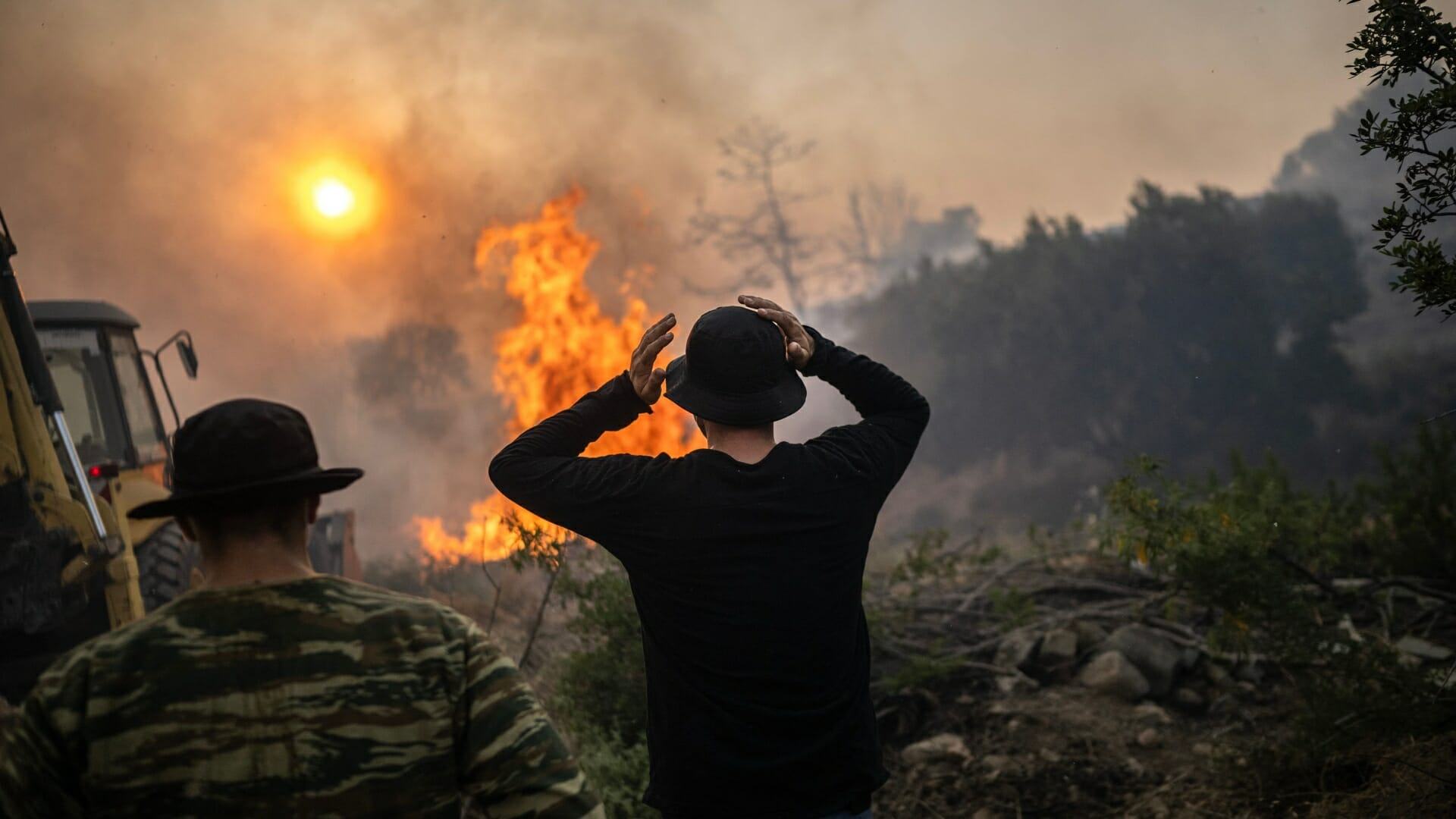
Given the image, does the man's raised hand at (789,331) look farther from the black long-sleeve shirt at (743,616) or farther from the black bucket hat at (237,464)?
the black bucket hat at (237,464)

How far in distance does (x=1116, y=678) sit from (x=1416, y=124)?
3591 millimetres

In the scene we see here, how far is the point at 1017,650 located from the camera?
646 centimetres

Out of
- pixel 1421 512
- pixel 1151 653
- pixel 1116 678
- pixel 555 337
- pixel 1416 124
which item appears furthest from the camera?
pixel 555 337

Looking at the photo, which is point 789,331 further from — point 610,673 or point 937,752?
point 937,752

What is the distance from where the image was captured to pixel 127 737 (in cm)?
161

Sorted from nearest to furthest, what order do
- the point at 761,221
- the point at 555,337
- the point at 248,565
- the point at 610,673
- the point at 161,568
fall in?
1. the point at 248,565
2. the point at 610,673
3. the point at 161,568
4. the point at 555,337
5. the point at 761,221

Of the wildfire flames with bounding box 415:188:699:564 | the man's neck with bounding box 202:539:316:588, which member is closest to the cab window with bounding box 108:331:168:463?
the wildfire flames with bounding box 415:188:699:564

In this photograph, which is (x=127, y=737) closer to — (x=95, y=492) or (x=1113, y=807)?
(x=1113, y=807)

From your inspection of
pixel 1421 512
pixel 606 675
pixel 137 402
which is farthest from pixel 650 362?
pixel 137 402

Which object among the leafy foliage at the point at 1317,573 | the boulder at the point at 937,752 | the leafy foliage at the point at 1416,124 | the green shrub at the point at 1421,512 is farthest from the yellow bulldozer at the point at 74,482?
the green shrub at the point at 1421,512

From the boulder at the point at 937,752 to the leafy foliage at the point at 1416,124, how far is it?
3229mm

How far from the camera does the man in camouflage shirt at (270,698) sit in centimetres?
161

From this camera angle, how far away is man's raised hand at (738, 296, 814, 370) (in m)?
2.62

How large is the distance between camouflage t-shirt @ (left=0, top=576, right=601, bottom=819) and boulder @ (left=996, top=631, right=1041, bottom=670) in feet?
16.7
